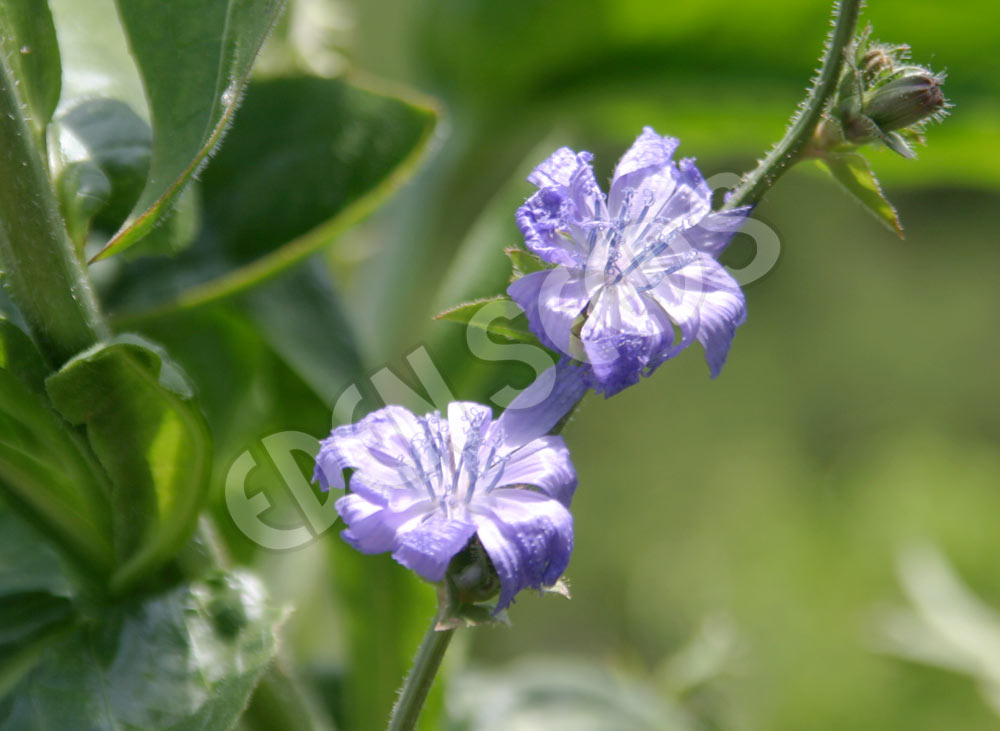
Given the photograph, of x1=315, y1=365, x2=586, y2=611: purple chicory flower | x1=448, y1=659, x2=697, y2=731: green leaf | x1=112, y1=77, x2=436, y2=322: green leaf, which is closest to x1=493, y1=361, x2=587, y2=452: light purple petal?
x1=315, y1=365, x2=586, y2=611: purple chicory flower

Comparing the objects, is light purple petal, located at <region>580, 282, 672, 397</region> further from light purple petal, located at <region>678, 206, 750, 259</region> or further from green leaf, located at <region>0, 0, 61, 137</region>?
green leaf, located at <region>0, 0, 61, 137</region>

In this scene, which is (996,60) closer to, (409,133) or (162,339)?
(409,133)

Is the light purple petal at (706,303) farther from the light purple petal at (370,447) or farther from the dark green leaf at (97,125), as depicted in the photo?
the dark green leaf at (97,125)

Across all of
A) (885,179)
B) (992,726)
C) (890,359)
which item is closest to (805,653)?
(992,726)

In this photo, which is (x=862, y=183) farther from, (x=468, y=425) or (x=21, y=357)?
(x=21, y=357)

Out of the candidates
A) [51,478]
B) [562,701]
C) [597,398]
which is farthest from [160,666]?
[597,398]

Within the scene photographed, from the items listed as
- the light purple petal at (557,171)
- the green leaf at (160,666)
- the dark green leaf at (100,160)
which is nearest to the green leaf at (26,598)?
the green leaf at (160,666)
